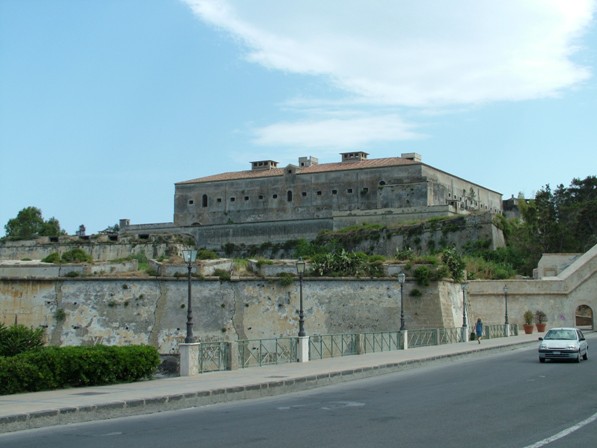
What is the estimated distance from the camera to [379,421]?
1304 centimetres

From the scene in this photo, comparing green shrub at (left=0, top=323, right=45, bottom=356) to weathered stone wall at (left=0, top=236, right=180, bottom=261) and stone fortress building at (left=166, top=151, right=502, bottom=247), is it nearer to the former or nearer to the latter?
weathered stone wall at (left=0, top=236, right=180, bottom=261)

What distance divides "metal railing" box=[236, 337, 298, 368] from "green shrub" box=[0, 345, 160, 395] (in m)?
4.99

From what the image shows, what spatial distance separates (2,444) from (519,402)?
9.59m

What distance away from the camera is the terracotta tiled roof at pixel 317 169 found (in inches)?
3236

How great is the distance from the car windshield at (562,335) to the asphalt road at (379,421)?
687cm

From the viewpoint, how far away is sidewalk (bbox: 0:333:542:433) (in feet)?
43.5

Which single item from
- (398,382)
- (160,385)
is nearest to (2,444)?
(160,385)

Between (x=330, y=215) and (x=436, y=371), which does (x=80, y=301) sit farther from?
(x=330, y=215)

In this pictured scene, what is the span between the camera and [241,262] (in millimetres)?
42219

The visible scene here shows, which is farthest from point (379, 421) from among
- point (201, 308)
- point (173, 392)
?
point (201, 308)

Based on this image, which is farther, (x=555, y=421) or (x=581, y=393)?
(x=581, y=393)

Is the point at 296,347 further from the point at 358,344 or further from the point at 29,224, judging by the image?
the point at 29,224

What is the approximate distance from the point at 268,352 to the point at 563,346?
9.63 meters

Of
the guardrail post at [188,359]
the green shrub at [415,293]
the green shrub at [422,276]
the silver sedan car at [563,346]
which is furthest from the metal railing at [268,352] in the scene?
the green shrub at [422,276]
